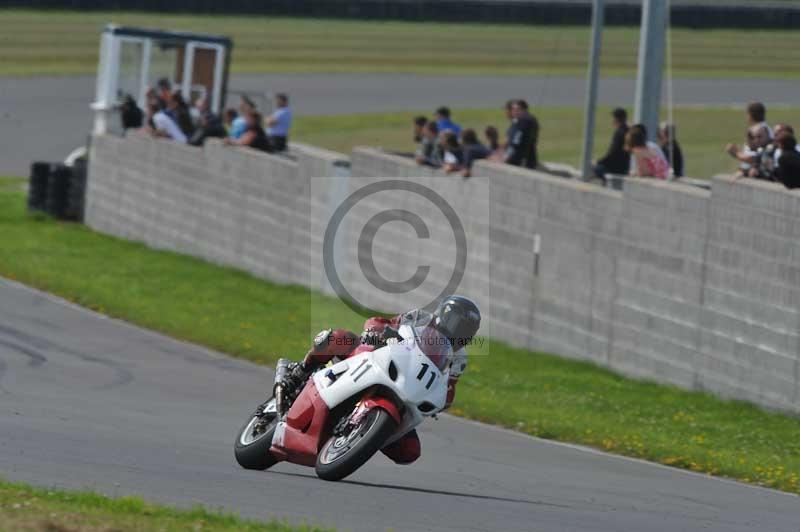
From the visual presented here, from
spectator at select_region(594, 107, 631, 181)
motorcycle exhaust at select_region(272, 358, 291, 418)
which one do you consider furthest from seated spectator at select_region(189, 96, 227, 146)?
motorcycle exhaust at select_region(272, 358, 291, 418)

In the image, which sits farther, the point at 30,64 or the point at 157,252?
the point at 30,64

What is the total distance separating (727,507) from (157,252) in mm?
16685

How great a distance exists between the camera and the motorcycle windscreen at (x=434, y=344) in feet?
30.8

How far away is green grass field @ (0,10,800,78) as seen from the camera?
1781 inches

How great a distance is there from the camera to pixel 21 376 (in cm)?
1482

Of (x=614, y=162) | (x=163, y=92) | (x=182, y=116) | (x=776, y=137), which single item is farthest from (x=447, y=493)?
(x=163, y=92)

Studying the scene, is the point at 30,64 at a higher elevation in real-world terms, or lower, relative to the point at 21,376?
higher

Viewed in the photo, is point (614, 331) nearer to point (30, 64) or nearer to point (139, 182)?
point (139, 182)

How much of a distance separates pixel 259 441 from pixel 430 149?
1145 cm

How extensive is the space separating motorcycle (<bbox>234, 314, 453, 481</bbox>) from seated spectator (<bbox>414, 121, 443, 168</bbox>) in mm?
10888

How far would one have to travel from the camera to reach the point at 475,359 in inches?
718

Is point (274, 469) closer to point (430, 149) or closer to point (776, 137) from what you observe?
point (776, 137)

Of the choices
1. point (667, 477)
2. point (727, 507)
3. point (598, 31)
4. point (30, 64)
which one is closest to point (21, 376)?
point (667, 477)
